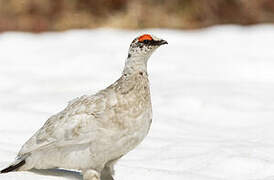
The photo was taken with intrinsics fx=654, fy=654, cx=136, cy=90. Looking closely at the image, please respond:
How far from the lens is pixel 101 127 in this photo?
10.8ft

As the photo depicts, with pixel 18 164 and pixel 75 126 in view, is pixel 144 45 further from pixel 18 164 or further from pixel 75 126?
pixel 18 164

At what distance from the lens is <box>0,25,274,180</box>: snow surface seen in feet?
14.0

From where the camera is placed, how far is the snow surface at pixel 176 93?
167 inches

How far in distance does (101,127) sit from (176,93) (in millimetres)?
3434

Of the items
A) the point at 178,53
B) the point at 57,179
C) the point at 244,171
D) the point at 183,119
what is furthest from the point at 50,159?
the point at 178,53

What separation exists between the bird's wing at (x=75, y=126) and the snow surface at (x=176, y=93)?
0.84 feet

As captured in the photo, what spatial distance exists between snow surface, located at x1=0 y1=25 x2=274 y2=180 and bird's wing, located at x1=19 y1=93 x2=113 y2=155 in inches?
10.0

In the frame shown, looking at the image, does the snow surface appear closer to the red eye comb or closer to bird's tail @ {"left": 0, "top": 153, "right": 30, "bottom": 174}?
bird's tail @ {"left": 0, "top": 153, "right": 30, "bottom": 174}

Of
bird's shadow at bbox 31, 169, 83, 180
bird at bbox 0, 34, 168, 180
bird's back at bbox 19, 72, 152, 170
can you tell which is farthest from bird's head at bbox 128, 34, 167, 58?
bird's shadow at bbox 31, 169, 83, 180

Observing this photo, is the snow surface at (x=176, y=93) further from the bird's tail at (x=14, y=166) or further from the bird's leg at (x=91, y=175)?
the bird's leg at (x=91, y=175)

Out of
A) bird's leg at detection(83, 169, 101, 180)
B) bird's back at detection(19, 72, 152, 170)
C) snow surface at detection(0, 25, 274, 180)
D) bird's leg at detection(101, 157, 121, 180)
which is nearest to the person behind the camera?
bird's back at detection(19, 72, 152, 170)

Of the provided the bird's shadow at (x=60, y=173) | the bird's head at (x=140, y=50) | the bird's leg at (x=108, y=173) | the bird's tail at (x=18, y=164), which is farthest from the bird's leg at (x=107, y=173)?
the bird's head at (x=140, y=50)

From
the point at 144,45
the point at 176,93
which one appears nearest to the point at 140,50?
the point at 144,45

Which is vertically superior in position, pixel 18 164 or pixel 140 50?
pixel 140 50
